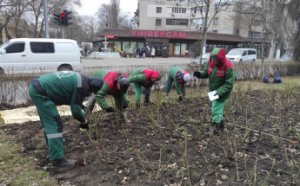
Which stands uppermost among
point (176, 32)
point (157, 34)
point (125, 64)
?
point (176, 32)

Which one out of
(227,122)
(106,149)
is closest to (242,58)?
(227,122)

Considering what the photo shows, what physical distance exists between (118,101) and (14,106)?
351 cm

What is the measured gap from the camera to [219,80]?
17.0ft

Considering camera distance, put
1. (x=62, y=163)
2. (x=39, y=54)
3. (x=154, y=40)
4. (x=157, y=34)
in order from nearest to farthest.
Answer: (x=62, y=163), (x=39, y=54), (x=157, y=34), (x=154, y=40)

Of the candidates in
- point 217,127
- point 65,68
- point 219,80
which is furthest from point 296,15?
point 217,127

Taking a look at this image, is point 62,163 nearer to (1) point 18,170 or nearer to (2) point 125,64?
(1) point 18,170

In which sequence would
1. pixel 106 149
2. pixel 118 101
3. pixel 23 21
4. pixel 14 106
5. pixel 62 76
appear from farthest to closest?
pixel 23 21
pixel 14 106
pixel 118 101
pixel 106 149
pixel 62 76

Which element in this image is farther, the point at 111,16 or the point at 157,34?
the point at 111,16

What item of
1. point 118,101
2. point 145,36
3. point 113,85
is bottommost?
point 118,101

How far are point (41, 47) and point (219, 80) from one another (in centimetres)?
1019

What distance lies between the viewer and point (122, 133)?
4.87 metres

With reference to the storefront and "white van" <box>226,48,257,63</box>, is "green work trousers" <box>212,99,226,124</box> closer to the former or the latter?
"white van" <box>226,48,257,63</box>

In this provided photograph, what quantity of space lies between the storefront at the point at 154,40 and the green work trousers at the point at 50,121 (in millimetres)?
36393

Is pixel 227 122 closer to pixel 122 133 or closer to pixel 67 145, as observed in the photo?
pixel 122 133
